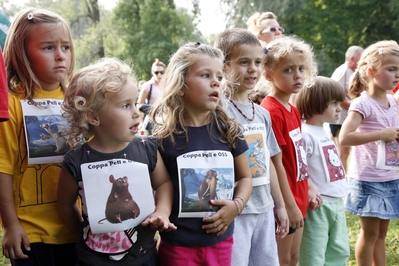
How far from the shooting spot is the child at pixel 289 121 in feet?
10.1

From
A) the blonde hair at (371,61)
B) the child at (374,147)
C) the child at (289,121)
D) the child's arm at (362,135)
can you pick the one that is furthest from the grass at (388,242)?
the child at (289,121)

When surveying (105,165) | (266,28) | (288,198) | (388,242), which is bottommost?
(388,242)

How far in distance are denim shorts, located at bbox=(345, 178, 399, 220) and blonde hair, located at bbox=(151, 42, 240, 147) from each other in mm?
1650

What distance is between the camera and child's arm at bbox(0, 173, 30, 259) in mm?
2281

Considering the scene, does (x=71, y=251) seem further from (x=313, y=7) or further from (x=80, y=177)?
(x=313, y=7)

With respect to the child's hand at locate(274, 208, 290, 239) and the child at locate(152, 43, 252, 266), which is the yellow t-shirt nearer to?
the child at locate(152, 43, 252, 266)

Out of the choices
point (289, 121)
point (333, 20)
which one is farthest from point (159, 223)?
point (333, 20)

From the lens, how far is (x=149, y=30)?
28.9m

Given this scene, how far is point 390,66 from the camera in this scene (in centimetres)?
382

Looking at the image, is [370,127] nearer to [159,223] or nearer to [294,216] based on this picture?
[294,216]

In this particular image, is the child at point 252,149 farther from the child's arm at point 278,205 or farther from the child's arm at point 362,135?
the child's arm at point 362,135

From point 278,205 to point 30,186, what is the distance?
1395mm

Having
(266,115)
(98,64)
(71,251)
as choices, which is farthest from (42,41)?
(266,115)

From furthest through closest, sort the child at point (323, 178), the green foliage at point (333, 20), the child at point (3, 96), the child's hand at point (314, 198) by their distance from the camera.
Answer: the green foliage at point (333, 20), the child at point (323, 178), the child's hand at point (314, 198), the child at point (3, 96)
